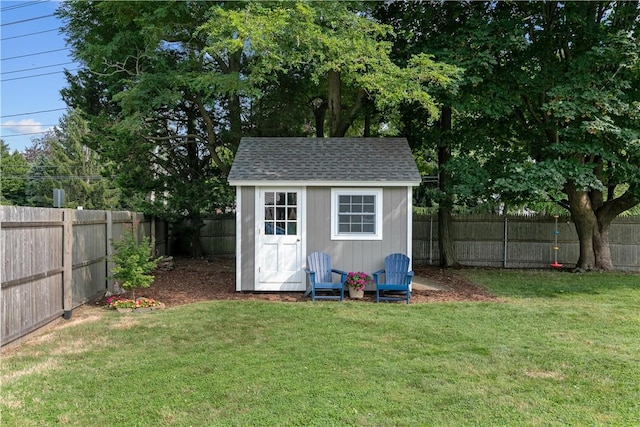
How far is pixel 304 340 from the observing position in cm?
524

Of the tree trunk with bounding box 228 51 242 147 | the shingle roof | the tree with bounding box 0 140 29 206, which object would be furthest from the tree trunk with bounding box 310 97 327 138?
the tree with bounding box 0 140 29 206

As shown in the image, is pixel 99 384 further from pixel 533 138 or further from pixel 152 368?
pixel 533 138

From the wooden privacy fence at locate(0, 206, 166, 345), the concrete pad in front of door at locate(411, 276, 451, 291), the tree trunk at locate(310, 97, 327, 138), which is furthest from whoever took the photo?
the tree trunk at locate(310, 97, 327, 138)

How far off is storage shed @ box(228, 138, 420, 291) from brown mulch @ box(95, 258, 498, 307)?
0.44 meters

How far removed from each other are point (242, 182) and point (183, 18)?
438 cm

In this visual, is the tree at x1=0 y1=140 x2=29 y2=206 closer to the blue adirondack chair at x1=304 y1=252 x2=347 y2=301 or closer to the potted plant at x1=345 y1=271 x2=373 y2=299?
the blue adirondack chair at x1=304 y1=252 x2=347 y2=301

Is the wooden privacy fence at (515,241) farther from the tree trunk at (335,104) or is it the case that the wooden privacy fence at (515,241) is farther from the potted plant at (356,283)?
the potted plant at (356,283)

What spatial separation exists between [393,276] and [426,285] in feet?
4.95

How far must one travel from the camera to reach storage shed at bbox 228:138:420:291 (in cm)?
847

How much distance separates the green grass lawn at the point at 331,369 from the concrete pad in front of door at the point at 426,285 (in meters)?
1.97

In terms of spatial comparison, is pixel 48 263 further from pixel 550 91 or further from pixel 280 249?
pixel 550 91

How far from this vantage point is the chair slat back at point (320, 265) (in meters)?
8.09

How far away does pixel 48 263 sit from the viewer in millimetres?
5602

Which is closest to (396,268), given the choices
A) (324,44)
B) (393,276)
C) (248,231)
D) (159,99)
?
(393,276)
